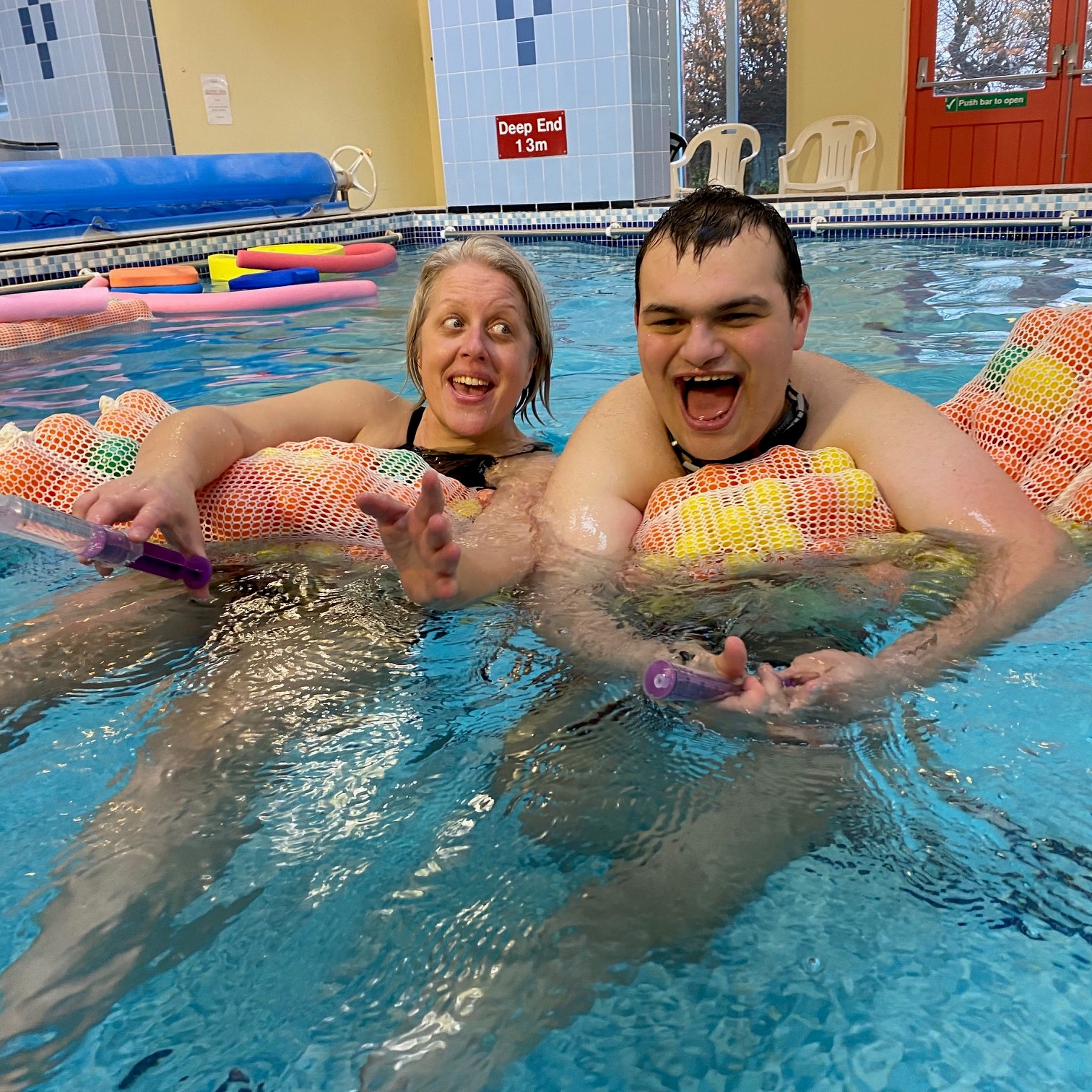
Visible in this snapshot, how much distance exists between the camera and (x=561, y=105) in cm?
1138

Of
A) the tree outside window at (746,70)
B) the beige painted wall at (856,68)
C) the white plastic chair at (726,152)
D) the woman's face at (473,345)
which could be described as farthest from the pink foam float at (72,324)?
the tree outside window at (746,70)

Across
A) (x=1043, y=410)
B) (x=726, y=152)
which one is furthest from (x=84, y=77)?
(x=1043, y=410)

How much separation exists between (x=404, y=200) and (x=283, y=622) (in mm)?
14919

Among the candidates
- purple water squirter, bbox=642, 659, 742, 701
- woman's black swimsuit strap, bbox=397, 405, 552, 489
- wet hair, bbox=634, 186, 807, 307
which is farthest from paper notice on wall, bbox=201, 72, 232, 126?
purple water squirter, bbox=642, 659, 742, 701

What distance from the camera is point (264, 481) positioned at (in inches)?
108

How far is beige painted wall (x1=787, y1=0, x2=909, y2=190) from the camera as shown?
1287 centimetres

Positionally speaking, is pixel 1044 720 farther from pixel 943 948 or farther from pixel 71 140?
pixel 71 140

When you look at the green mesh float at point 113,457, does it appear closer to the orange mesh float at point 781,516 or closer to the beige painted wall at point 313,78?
the orange mesh float at point 781,516

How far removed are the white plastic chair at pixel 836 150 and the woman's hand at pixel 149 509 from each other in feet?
40.3

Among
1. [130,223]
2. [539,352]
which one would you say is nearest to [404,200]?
[130,223]

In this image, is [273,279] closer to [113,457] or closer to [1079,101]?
[113,457]

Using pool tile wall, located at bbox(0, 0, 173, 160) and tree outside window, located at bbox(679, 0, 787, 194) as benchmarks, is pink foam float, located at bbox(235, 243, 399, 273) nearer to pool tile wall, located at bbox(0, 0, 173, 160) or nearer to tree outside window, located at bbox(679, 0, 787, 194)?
pool tile wall, located at bbox(0, 0, 173, 160)

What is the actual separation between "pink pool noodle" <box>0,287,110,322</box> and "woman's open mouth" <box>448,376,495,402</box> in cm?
523

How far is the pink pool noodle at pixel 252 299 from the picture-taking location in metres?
7.96
